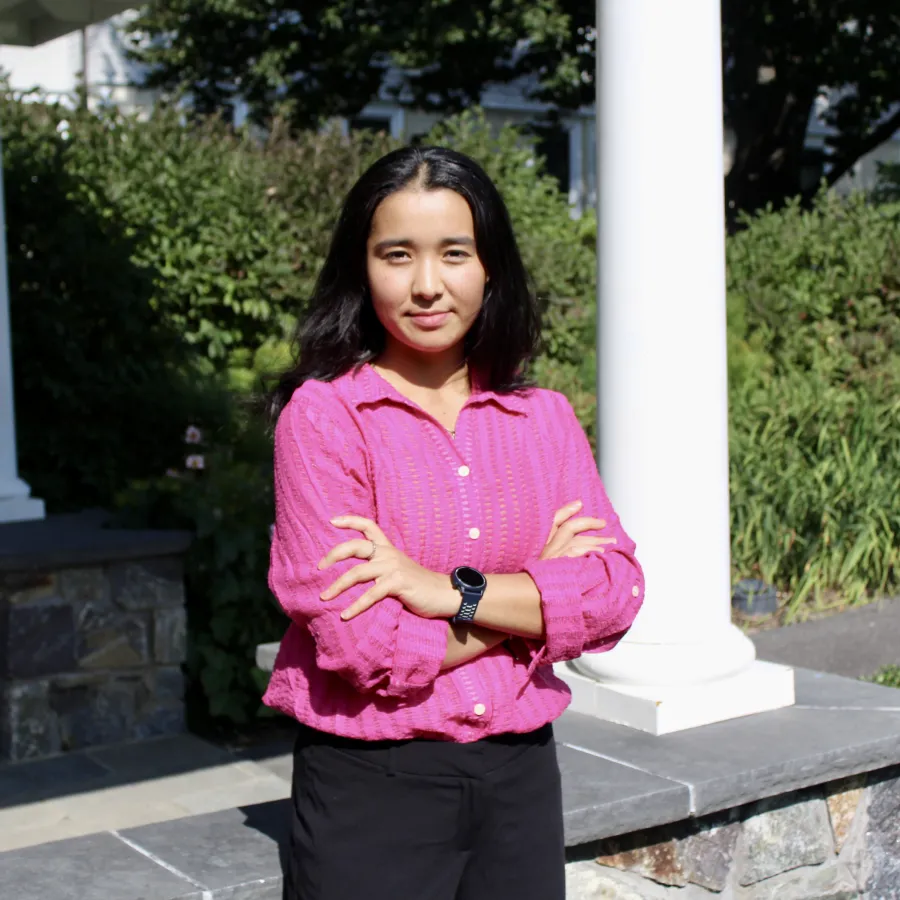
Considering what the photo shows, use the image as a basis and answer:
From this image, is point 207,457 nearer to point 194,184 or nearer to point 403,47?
point 194,184

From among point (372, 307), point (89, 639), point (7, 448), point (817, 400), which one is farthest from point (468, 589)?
point (817, 400)

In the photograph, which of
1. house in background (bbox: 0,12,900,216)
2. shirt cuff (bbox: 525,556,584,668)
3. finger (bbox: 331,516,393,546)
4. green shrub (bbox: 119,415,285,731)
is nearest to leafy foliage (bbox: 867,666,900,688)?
green shrub (bbox: 119,415,285,731)

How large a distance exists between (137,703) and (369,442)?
9.21 feet

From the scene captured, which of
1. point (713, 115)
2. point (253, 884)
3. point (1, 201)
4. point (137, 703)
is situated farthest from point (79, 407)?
point (253, 884)

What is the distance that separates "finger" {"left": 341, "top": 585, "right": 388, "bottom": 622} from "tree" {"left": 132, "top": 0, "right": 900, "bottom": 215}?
10769 millimetres

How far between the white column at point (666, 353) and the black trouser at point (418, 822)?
120cm

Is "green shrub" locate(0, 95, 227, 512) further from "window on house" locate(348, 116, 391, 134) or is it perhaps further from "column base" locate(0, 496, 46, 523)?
"window on house" locate(348, 116, 391, 134)

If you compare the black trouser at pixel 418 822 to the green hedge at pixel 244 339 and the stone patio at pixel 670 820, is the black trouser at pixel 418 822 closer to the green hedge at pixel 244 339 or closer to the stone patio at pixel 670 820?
the stone patio at pixel 670 820

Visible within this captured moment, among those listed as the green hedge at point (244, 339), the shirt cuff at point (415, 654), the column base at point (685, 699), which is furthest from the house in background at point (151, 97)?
the shirt cuff at point (415, 654)

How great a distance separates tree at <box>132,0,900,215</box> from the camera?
12.2m

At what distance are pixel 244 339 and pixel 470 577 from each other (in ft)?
18.4

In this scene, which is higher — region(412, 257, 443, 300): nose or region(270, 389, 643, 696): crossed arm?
region(412, 257, 443, 300): nose

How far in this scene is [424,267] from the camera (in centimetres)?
183

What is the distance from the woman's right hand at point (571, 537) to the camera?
191 cm
